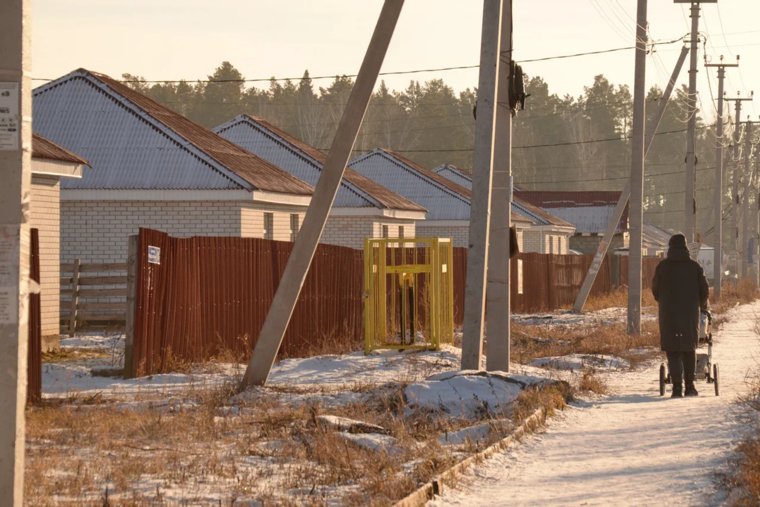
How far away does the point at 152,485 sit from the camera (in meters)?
9.36

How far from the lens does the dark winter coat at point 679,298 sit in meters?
15.9

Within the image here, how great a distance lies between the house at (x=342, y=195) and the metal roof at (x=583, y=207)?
106 feet

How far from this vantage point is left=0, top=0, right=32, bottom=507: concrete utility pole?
6.82 metres

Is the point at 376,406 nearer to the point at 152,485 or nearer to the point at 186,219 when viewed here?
the point at 152,485

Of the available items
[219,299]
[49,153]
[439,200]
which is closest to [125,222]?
[49,153]

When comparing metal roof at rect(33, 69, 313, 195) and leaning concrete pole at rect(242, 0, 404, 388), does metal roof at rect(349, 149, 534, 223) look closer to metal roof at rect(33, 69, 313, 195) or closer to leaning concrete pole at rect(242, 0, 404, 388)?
metal roof at rect(33, 69, 313, 195)

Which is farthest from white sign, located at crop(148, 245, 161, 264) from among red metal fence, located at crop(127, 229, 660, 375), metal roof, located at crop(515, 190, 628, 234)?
metal roof, located at crop(515, 190, 628, 234)

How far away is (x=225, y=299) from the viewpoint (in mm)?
19453

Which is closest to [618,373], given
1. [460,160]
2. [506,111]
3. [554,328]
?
[506,111]

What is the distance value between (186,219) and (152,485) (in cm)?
2040

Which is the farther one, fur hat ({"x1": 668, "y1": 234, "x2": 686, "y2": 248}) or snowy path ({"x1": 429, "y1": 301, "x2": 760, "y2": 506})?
fur hat ({"x1": 668, "y1": 234, "x2": 686, "y2": 248})

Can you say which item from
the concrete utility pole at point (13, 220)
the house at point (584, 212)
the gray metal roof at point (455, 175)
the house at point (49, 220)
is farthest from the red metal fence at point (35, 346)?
the house at point (584, 212)

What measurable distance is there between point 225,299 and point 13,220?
12.6 metres

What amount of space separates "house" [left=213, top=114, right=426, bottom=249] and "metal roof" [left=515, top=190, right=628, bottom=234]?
3230 cm
